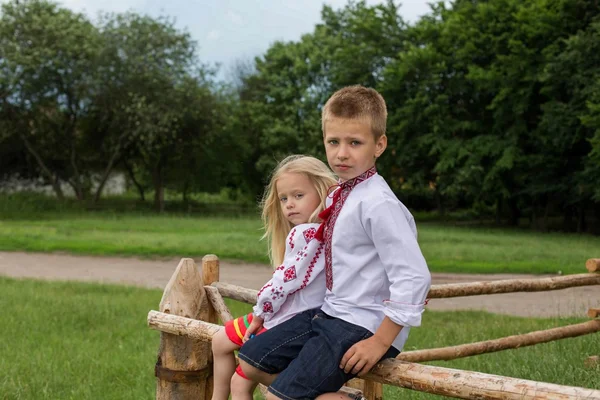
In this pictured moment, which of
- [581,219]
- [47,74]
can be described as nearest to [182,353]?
[581,219]

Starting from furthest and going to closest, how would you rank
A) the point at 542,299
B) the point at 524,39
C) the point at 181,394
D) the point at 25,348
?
the point at 524,39 < the point at 542,299 < the point at 25,348 < the point at 181,394

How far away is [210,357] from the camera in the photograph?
13.1 feet

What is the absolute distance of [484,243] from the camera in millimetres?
20016

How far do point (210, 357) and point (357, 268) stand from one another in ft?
5.67

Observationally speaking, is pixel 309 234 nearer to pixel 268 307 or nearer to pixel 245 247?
pixel 268 307

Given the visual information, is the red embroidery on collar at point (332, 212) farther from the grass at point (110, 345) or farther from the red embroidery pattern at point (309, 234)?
the grass at point (110, 345)

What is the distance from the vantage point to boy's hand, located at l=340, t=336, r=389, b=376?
2.43m

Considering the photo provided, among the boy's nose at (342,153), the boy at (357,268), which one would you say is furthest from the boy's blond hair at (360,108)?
the boy's nose at (342,153)

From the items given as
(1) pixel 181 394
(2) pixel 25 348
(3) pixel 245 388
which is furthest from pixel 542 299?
(3) pixel 245 388

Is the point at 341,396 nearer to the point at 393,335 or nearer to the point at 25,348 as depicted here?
the point at 393,335

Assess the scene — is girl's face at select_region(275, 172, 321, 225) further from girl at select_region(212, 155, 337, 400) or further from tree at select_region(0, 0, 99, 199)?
tree at select_region(0, 0, 99, 199)

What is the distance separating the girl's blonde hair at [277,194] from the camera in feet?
9.74

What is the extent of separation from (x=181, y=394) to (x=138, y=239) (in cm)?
1442

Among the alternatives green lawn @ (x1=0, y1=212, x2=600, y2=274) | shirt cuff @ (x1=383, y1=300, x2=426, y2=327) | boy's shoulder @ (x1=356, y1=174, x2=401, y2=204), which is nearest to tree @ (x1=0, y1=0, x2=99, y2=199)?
green lawn @ (x1=0, y1=212, x2=600, y2=274)
